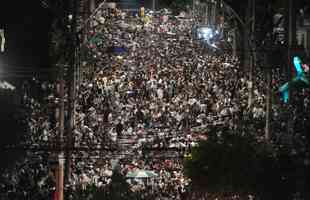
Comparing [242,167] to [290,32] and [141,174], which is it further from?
[141,174]

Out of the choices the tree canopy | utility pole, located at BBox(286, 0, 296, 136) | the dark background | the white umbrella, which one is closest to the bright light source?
the dark background

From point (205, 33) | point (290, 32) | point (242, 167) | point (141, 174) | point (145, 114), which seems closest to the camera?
point (290, 32)

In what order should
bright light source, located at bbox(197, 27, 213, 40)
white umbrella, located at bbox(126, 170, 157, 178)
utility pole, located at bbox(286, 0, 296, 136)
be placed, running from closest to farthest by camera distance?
utility pole, located at bbox(286, 0, 296, 136)
white umbrella, located at bbox(126, 170, 157, 178)
bright light source, located at bbox(197, 27, 213, 40)

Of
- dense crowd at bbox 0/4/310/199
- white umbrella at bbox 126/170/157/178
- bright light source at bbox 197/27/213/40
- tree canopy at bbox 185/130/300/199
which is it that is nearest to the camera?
tree canopy at bbox 185/130/300/199

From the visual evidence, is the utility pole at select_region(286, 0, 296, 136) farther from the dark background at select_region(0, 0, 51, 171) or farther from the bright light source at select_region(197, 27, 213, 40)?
the bright light source at select_region(197, 27, 213, 40)

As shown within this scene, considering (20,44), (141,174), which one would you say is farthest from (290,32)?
(20,44)

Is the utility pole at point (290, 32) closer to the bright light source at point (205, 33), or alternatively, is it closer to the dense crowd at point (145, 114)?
the dense crowd at point (145, 114)

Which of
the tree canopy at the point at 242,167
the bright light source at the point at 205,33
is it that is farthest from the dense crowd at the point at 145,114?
the bright light source at the point at 205,33

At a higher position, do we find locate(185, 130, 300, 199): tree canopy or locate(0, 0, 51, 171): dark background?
locate(0, 0, 51, 171): dark background

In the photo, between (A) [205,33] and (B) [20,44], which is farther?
(A) [205,33]
